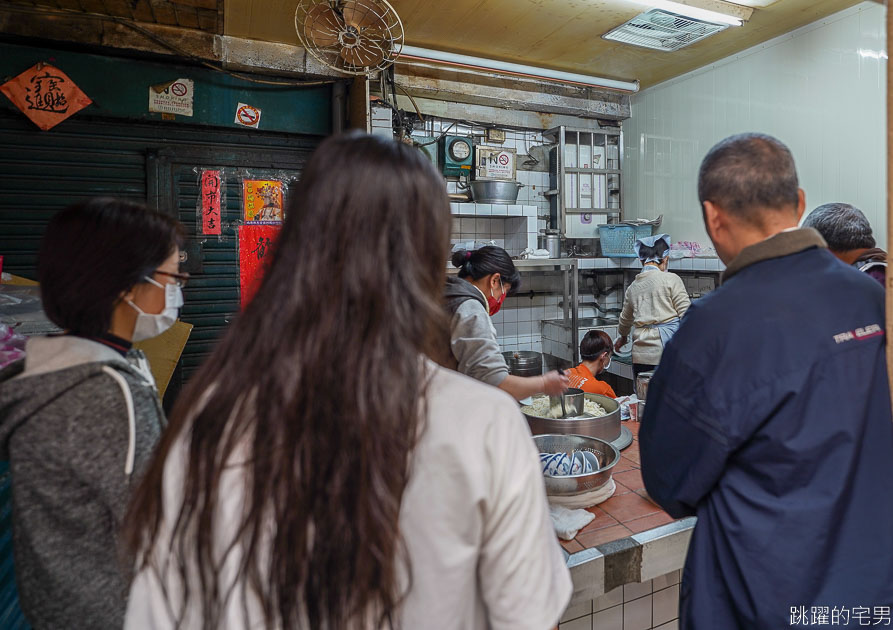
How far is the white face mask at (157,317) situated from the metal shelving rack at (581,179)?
4.55 m

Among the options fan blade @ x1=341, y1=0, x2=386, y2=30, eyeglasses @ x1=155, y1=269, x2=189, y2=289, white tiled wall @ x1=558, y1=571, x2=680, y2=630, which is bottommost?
white tiled wall @ x1=558, y1=571, x2=680, y2=630

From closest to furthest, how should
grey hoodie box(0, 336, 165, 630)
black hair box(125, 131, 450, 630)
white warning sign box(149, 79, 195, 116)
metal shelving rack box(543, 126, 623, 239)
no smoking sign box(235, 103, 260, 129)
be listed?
black hair box(125, 131, 450, 630), grey hoodie box(0, 336, 165, 630), white warning sign box(149, 79, 195, 116), no smoking sign box(235, 103, 260, 129), metal shelving rack box(543, 126, 623, 239)

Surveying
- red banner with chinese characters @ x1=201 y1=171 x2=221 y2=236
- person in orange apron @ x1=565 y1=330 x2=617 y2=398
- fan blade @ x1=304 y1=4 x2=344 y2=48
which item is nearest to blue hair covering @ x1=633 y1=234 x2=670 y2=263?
person in orange apron @ x1=565 y1=330 x2=617 y2=398

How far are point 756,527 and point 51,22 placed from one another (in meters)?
4.42

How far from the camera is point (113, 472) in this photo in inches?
43.1

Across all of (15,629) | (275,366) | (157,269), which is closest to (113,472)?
(157,269)

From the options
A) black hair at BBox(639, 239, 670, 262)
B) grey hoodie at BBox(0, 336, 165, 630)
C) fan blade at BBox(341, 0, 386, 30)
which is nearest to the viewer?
grey hoodie at BBox(0, 336, 165, 630)

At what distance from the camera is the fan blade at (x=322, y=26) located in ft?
10.5

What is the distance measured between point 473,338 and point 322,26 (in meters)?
2.32

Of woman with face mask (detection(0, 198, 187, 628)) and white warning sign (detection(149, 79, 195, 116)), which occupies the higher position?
white warning sign (detection(149, 79, 195, 116))

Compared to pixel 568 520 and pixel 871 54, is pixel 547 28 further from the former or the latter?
pixel 568 520

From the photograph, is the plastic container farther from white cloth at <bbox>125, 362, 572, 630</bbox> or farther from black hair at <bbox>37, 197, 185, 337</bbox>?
white cloth at <bbox>125, 362, 572, 630</bbox>

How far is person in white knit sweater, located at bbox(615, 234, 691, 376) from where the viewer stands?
4422mm

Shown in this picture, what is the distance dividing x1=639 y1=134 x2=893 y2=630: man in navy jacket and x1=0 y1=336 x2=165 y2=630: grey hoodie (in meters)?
1.23
